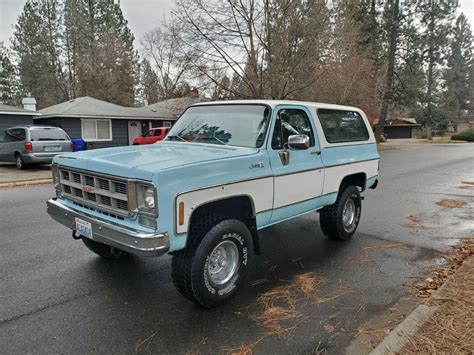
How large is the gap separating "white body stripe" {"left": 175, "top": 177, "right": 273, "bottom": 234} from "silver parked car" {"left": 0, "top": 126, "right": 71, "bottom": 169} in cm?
1290

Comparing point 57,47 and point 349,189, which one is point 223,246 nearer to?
point 349,189

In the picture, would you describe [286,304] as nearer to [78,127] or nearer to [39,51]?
[78,127]

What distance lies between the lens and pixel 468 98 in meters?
72.9

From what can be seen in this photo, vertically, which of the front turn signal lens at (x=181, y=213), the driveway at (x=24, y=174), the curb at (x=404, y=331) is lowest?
the curb at (x=404, y=331)

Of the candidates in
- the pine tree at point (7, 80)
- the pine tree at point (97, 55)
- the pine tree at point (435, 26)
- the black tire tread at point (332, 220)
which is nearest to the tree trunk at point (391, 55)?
the pine tree at point (435, 26)

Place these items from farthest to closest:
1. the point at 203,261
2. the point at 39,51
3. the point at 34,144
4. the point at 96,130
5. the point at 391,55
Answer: the point at 39,51, the point at 391,55, the point at 96,130, the point at 34,144, the point at 203,261

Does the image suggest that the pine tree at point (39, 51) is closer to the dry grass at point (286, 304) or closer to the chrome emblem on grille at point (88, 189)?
the chrome emblem on grille at point (88, 189)

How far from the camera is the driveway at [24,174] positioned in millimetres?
12273

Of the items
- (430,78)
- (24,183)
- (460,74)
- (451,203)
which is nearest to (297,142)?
(451,203)

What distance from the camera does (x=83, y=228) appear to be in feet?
11.6

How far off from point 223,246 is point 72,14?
133ft

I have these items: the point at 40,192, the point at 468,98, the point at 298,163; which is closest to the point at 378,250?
the point at 298,163

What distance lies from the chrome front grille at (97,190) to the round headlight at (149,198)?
0.58 feet

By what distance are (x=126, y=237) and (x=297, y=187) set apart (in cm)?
215
